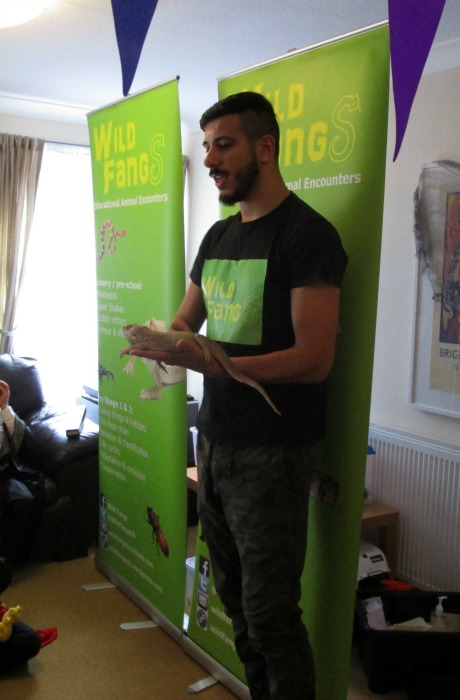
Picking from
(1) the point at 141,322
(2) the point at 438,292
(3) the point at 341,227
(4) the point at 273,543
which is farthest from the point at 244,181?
(2) the point at 438,292

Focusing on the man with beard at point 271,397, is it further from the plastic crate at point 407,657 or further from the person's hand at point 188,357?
the plastic crate at point 407,657

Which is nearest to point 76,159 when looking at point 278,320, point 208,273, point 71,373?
point 71,373

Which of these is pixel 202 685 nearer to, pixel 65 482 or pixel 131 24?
pixel 65 482

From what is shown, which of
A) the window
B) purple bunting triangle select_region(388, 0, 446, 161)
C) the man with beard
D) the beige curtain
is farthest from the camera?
the window

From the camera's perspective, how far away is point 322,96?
1735mm

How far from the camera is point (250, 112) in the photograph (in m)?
1.60

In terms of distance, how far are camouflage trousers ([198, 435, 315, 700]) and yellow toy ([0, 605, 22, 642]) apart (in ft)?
3.21

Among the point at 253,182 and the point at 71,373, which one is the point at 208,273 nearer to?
the point at 253,182

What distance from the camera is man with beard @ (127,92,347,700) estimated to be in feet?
5.07

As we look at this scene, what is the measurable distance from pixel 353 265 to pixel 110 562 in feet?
6.32


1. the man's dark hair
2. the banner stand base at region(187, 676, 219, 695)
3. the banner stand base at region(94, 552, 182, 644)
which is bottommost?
the banner stand base at region(187, 676, 219, 695)

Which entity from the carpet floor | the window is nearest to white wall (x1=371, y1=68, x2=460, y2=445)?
the carpet floor

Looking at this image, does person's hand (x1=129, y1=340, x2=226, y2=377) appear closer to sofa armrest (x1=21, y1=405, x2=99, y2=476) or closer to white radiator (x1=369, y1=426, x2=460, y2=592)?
white radiator (x1=369, y1=426, x2=460, y2=592)

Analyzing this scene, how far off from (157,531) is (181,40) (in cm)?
209
